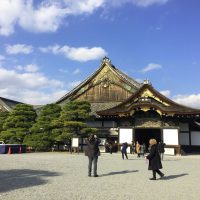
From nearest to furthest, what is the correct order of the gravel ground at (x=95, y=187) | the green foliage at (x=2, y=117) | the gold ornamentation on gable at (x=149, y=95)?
the gravel ground at (x=95, y=187), the gold ornamentation on gable at (x=149, y=95), the green foliage at (x=2, y=117)

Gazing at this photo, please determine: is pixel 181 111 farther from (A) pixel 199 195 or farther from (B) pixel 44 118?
(A) pixel 199 195

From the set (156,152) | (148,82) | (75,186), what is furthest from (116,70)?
(75,186)

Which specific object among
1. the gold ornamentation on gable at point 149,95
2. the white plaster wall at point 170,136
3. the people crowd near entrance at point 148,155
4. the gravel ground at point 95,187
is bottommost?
the gravel ground at point 95,187

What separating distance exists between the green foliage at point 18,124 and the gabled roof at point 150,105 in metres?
8.27

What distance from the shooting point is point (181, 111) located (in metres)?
31.4

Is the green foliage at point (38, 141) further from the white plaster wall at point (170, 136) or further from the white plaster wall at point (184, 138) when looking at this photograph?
the white plaster wall at point (184, 138)

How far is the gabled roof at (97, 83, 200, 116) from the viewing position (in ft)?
104

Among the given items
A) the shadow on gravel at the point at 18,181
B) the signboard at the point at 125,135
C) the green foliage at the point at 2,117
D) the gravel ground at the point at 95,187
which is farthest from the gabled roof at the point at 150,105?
the shadow on gravel at the point at 18,181

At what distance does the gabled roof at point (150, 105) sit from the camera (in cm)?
3155

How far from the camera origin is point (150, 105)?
32125 mm

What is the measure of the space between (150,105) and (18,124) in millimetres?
14515

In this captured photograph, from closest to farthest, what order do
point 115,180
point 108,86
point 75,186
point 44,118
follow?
point 75,186, point 115,180, point 44,118, point 108,86

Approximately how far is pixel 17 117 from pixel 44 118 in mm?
3470

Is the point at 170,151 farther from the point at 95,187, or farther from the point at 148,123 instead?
the point at 95,187
